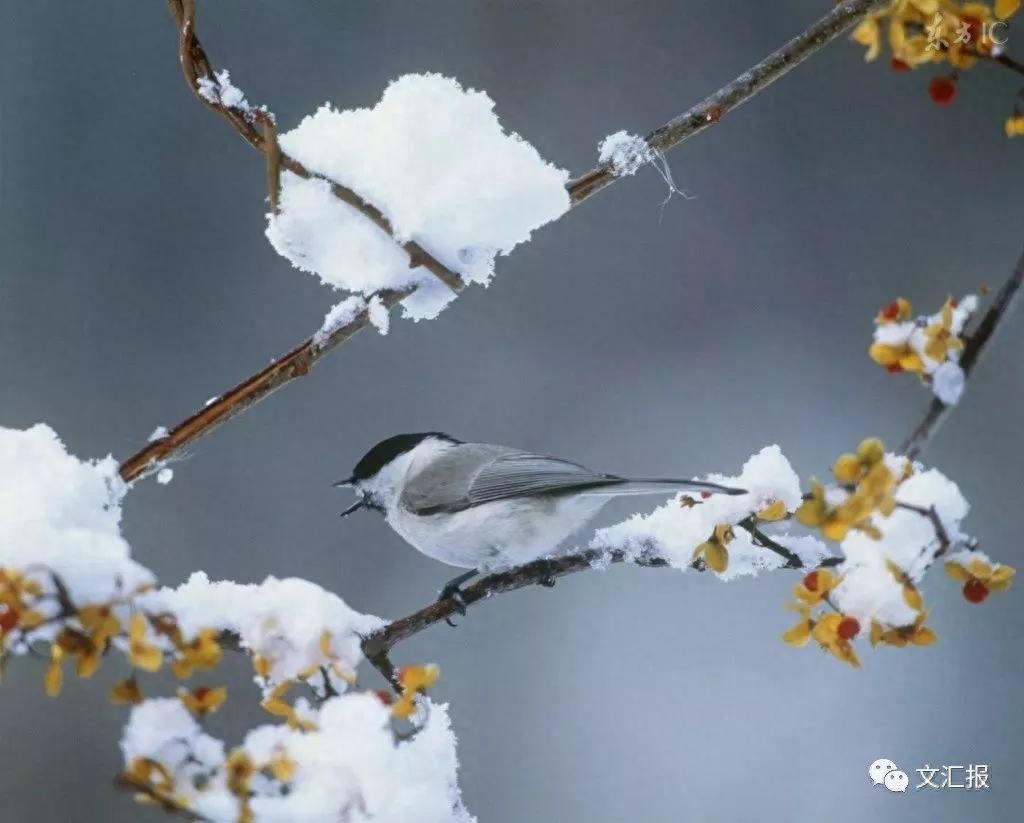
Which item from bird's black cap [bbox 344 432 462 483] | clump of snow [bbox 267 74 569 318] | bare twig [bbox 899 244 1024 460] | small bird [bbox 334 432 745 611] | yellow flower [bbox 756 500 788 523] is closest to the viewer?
bare twig [bbox 899 244 1024 460]

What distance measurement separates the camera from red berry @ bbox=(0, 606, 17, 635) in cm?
45

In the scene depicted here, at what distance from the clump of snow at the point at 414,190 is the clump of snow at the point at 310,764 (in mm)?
289

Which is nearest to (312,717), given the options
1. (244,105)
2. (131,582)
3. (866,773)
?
(131,582)

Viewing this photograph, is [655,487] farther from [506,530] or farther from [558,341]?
[558,341]

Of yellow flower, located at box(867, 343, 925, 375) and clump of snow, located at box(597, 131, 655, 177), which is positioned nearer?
yellow flower, located at box(867, 343, 925, 375)

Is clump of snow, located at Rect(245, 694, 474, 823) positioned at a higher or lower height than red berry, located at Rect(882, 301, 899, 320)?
lower

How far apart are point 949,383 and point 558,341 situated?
0.77 metres

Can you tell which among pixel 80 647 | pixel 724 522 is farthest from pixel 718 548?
pixel 80 647

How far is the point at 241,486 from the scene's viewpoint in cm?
113

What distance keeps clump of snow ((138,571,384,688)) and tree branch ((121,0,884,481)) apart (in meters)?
0.10

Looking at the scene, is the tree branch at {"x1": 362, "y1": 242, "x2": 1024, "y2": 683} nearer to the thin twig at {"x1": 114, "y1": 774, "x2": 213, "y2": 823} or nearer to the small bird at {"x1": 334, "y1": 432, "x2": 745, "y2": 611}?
the small bird at {"x1": 334, "y1": 432, "x2": 745, "y2": 611}

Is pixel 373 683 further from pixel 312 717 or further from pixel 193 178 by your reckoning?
pixel 193 178

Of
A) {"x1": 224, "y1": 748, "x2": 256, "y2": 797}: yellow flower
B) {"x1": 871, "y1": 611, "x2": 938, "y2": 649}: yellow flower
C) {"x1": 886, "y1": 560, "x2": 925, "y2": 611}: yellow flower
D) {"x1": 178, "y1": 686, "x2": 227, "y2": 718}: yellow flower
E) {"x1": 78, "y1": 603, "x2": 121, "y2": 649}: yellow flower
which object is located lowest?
{"x1": 224, "y1": 748, "x2": 256, "y2": 797}: yellow flower

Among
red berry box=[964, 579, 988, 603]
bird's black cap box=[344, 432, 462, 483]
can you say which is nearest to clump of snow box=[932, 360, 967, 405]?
red berry box=[964, 579, 988, 603]
